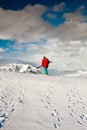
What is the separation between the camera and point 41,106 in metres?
16.2

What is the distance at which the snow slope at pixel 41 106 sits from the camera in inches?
508

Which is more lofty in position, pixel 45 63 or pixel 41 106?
pixel 45 63

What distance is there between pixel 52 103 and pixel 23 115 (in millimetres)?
3944

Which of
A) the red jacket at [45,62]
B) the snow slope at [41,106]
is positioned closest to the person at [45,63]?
the red jacket at [45,62]

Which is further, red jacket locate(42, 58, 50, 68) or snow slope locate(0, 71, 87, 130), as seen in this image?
red jacket locate(42, 58, 50, 68)

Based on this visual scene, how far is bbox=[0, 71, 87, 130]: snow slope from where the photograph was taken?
42.3 feet

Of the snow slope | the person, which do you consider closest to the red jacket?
the person

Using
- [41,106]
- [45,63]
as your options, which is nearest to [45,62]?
[45,63]

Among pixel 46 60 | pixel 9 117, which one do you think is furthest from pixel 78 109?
pixel 46 60

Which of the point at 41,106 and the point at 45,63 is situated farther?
the point at 45,63

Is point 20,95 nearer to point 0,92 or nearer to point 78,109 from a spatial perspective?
point 0,92

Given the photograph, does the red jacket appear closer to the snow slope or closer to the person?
the person

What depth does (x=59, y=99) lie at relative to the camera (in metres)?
18.9

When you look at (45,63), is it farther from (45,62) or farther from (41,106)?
(41,106)
